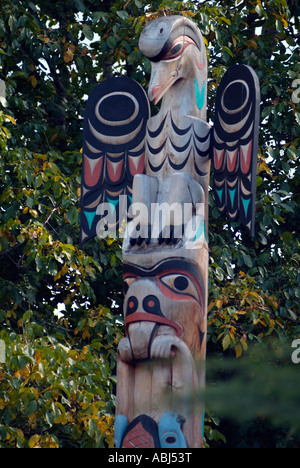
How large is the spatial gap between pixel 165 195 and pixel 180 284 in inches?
25.8

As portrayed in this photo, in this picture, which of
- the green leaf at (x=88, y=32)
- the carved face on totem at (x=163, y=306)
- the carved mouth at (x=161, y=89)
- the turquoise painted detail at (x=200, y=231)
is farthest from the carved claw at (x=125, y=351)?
the green leaf at (x=88, y=32)

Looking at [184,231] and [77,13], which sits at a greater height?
[77,13]

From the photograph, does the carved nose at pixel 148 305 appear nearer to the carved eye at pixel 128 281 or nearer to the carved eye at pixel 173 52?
the carved eye at pixel 128 281

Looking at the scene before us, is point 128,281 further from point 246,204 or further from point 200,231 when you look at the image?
point 246,204

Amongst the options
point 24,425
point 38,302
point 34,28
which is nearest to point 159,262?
point 24,425

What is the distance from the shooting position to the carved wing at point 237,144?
4367 millimetres

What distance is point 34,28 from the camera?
267 inches

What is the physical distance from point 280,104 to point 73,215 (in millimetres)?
2219

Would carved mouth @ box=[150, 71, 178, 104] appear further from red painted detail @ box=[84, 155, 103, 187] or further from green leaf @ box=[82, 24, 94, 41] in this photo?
green leaf @ box=[82, 24, 94, 41]

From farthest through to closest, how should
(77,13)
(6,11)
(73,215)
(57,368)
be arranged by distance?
(77,13), (6,11), (73,215), (57,368)

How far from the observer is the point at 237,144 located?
445 cm

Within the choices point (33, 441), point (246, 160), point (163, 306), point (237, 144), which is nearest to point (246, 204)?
point (246, 160)

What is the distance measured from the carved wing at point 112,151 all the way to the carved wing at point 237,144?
0.56m

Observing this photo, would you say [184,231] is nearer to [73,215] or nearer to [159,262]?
[159,262]
